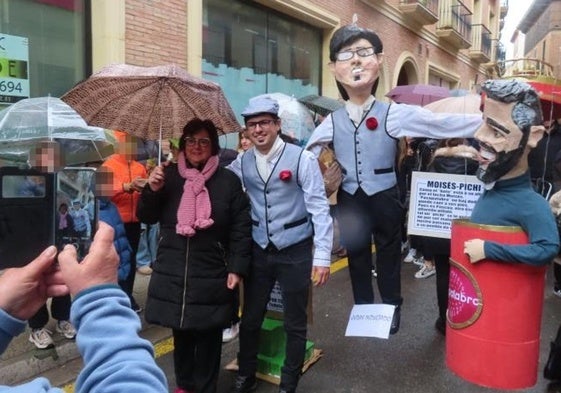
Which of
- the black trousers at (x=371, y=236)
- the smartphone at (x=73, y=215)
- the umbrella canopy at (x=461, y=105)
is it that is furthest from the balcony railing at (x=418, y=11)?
the smartphone at (x=73, y=215)

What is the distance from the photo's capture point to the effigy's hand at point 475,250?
8.52ft

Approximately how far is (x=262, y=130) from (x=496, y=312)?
5.38ft

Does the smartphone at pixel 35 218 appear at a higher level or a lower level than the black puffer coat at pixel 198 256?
higher

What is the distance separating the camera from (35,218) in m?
1.26

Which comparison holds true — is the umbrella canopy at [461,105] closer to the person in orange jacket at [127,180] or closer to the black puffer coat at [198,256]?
the black puffer coat at [198,256]

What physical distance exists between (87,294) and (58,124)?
2.80 meters

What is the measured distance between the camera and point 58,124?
361 cm

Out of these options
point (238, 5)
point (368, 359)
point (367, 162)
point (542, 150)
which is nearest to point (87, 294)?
point (367, 162)

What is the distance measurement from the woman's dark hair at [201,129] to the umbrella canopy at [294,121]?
2.83m

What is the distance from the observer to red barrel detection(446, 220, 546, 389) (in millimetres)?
2611

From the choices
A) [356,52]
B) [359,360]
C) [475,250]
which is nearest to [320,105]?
[356,52]

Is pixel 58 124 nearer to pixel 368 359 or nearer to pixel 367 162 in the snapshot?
pixel 367 162

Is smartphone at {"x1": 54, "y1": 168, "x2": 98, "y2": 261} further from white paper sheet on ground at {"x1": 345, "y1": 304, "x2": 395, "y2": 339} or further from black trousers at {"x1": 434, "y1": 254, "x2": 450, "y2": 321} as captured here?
black trousers at {"x1": 434, "y1": 254, "x2": 450, "y2": 321}

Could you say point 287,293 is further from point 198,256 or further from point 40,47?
point 40,47
